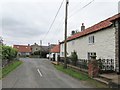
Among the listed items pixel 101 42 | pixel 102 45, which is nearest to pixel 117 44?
pixel 102 45

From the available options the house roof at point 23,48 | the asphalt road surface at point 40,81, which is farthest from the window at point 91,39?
the house roof at point 23,48

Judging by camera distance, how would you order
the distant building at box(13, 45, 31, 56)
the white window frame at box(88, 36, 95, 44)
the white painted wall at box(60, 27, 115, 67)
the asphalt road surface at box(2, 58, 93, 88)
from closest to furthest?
1. the asphalt road surface at box(2, 58, 93, 88)
2. the white painted wall at box(60, 27, 115, 67)
3. the white window frame at box(88, 36, 95, 44)
4. the distant building at box(13, 45, 31, 56)

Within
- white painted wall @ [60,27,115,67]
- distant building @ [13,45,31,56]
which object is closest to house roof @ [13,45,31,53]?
distant building @ [13,45,31,56]

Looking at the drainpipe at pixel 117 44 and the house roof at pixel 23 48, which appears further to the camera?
the house roof at pixel 23 48

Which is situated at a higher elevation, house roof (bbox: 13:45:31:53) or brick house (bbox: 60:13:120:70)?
house roof (bbox: 13:45:31:53)

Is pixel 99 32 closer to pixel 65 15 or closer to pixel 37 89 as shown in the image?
pixel 65 15

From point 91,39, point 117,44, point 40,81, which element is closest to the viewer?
point 40,81

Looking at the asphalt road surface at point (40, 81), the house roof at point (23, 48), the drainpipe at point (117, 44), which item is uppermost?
the house roof at point (23, 48)

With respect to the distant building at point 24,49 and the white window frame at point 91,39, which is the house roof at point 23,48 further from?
the white window frame at point 91,39

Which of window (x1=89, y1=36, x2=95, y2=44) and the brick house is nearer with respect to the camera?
the brick house

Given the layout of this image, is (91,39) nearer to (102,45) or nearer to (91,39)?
(91,39)

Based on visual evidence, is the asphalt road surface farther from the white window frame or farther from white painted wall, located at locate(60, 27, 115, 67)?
Answer: the white window frame

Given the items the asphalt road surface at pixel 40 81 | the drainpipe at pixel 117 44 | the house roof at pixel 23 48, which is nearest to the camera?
the asphalt road surface at pixel 40 81

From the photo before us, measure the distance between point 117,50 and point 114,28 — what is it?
201 cm
